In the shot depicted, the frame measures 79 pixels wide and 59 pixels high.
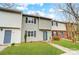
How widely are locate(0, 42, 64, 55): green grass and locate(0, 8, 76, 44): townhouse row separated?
0.56 feet

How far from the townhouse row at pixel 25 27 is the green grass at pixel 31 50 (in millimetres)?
172

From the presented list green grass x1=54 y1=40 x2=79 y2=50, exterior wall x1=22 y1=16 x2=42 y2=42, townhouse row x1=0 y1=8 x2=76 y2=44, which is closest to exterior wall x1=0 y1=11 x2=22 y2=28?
townhouse row x1=0 y1=8 x2=76 y2=44

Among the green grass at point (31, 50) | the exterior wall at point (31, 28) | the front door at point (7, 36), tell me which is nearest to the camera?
the green grass at point (31, 50)

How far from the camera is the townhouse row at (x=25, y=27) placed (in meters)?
3.94

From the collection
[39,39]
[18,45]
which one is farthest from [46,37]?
[18,45]

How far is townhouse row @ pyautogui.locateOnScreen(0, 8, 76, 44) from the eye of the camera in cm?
394

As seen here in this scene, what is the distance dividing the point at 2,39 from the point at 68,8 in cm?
184

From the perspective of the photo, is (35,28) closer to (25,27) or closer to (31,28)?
(31,28)

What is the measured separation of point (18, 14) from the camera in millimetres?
4027

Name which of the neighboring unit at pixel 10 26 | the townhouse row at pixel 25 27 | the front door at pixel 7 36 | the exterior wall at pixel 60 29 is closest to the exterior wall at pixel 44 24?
the townhouse row at pixel 25 27

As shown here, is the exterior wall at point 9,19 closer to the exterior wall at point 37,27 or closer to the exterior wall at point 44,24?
the exterior wall at point 37,27

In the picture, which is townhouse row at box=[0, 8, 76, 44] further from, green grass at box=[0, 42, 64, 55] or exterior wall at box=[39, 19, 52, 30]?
green grass at box=[0, 42, 64, 55]

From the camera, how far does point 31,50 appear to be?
12.9 feet

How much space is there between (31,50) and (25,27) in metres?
0.61
